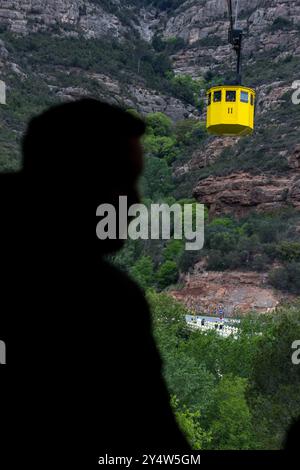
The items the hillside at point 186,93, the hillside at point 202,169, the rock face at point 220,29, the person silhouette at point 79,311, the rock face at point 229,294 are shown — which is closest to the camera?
the person silhouette at point 79,311

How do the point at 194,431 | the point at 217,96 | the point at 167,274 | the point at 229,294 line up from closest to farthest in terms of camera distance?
the point at 217,96 < the point at 194,431 < the point at 229,294 < the point at 167,274

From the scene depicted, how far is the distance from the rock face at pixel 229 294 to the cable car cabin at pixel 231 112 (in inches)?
1024

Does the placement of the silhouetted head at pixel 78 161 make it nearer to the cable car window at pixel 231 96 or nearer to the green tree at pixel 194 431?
the cable car window at pixel 231 96

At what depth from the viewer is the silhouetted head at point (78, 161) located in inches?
57.6

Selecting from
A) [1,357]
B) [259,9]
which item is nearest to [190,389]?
[1,357]

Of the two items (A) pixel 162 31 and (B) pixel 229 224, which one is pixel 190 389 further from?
(A) pixel 162 31

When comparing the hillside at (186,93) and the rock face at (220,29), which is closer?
the hillside at (186,93)

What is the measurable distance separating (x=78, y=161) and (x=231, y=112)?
1026cm

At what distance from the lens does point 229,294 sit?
41.4 meters

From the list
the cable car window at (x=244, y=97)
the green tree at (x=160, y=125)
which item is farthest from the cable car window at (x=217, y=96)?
the green tree at (x=160, y=125)

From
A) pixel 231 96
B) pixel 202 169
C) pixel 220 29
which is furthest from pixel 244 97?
pixel 220 29

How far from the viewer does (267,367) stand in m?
18.2

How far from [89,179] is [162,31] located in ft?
335

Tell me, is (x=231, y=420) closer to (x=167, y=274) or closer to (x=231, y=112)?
(x=231, y=112)
